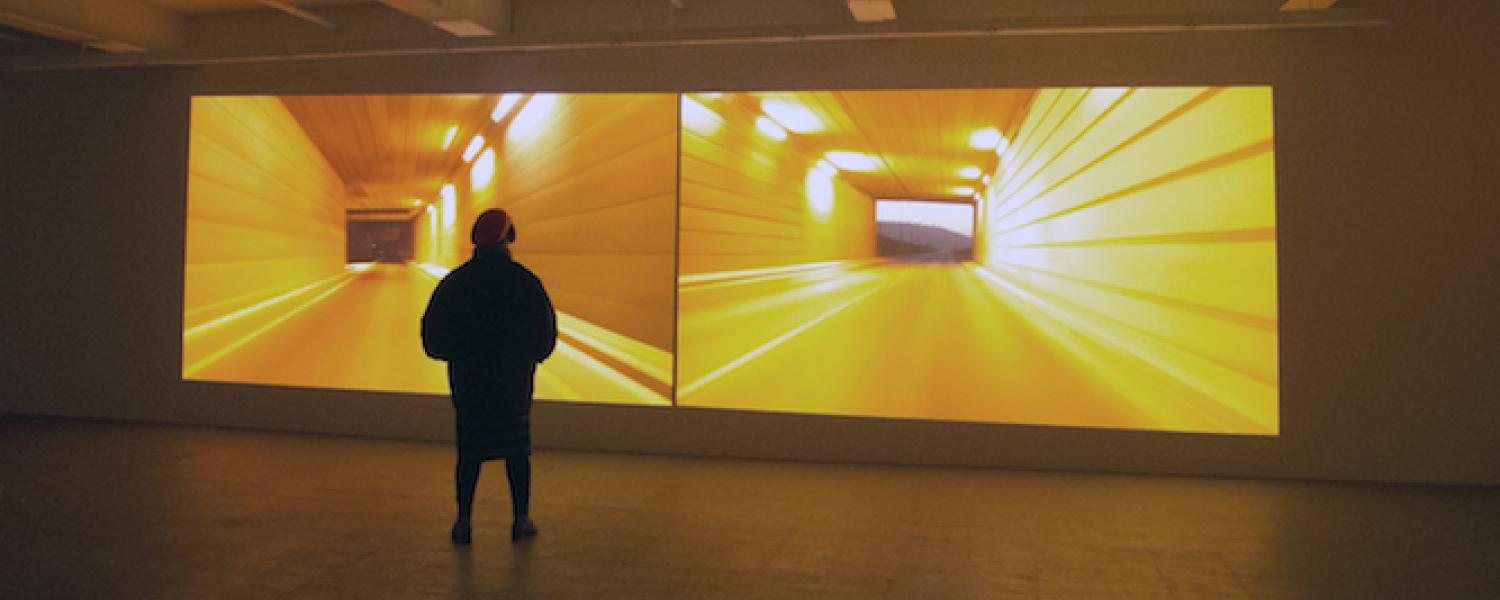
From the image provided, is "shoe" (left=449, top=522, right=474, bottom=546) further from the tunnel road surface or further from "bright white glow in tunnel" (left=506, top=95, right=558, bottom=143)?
"bright white glow in tunnel" (left=506, top=95, right=558, bottom=143)

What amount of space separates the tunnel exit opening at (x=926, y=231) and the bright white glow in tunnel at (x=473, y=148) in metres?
2.75

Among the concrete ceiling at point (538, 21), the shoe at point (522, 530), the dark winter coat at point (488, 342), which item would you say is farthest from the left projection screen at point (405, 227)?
the dark winter coat at point (488, 342)

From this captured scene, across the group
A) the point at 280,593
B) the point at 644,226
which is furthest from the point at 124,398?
the point at 280,593

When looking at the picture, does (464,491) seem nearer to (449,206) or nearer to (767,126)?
(767,126)

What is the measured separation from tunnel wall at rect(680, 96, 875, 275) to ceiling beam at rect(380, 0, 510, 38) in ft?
4.66

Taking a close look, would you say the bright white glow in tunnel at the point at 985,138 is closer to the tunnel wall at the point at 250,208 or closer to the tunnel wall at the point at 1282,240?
the tunnel wall at the point at 1282,240

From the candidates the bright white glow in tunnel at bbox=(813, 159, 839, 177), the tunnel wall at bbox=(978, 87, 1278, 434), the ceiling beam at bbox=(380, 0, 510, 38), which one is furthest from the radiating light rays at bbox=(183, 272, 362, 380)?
the tunnel wall at bbox=(978, 87, 1278, 434)

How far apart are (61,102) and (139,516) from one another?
4.80m

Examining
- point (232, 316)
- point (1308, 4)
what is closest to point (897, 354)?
point (1308, 4)

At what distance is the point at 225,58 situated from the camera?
22.8ft

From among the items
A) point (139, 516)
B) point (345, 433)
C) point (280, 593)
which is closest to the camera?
point (280, 593)

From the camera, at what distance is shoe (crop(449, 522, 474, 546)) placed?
4242mm

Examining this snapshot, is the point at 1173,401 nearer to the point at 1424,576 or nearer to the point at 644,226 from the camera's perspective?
the point at 1424,576

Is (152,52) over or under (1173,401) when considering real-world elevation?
over
